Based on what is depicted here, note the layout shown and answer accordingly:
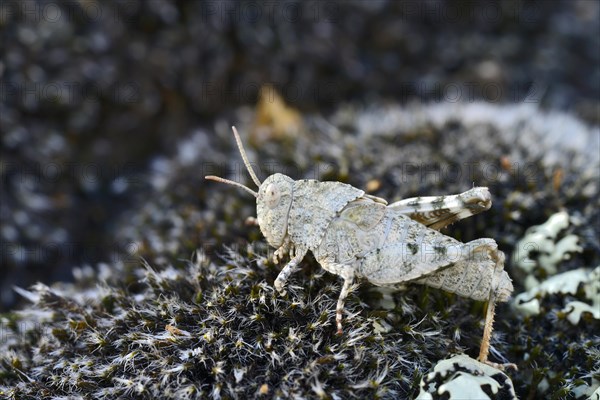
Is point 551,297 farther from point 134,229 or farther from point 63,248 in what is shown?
point 63,248

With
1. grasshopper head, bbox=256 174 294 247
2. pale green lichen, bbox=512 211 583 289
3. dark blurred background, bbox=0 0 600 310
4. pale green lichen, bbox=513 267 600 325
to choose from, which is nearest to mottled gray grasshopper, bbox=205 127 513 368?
grasshopper head, bbox=256 174 294 247

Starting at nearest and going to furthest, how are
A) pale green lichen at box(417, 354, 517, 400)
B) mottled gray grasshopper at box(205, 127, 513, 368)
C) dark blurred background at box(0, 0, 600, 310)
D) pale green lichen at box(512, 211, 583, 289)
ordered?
pale green lichen at box(417, 354, 517, 400) → mottled gray grasshopper at box(205, 127, 513, 368) → pale green lichen at box(512, 211, 583, 289) → dark blurred background at box(0, 0, 600, 310)

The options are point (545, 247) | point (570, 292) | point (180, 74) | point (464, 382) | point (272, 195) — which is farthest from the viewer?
point (180, 74)

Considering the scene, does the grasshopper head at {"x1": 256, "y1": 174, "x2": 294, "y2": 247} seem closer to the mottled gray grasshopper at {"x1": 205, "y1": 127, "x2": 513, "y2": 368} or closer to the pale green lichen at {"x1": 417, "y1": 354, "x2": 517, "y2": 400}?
the mottled gray grasshopper at {"x1": 205, "y1": 127, "x2": 513, "y2": 368}

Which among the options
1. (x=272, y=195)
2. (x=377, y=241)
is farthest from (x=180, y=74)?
(x=377, y=241)

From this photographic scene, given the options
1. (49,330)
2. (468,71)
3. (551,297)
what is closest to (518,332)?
(551,297)

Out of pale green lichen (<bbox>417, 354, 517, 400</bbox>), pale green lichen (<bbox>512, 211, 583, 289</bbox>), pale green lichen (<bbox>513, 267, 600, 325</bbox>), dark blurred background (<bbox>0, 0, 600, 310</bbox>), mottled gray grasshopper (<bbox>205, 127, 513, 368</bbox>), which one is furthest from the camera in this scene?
dark blurred background (<bbox>0, 0, 600, 310</bbox>)

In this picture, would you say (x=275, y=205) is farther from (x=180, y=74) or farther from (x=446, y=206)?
(x=180, y=74)

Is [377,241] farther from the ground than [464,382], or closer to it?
farther from the ground
